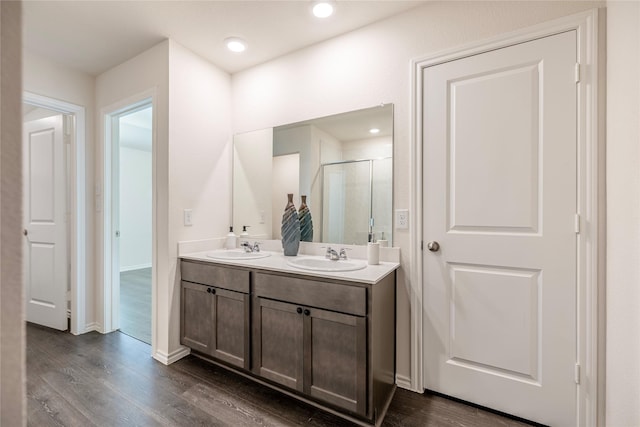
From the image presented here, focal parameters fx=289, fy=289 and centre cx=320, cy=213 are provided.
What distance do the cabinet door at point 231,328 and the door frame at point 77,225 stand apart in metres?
1.61

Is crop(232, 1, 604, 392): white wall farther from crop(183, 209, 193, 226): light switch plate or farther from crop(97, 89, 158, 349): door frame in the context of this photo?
crop(97, 89, 158, 349): door frame

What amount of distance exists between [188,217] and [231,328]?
0.97 meters

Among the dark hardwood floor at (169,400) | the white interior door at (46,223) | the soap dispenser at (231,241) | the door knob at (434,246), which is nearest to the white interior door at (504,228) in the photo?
the door knob at (434,246)

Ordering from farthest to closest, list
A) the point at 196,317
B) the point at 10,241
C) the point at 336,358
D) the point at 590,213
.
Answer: the point at 196,317 < the point at 336,358 < the point at 590,213 < the point at 10,241

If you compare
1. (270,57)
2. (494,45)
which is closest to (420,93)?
(494,45)

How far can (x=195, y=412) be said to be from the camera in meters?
1.65

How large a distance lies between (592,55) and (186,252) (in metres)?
2.81

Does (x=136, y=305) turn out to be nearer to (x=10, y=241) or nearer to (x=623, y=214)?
(x=10, y=241)

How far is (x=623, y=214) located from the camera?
121 cm

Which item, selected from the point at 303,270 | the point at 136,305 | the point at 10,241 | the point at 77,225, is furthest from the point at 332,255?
the point at 136,305

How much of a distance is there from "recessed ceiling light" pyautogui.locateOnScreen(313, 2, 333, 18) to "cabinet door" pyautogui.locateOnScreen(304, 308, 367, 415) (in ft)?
6.20

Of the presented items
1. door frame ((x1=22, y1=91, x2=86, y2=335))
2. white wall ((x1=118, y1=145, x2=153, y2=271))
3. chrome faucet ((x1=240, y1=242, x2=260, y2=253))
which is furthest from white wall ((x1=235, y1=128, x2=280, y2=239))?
white wall ((x1=118, y1=145, x2=153, y2=271))

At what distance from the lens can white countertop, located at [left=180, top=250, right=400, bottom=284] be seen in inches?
60.9

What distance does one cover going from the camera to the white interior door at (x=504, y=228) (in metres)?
1.50
